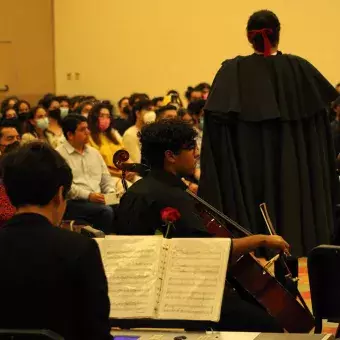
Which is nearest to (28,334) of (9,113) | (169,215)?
(169,215)

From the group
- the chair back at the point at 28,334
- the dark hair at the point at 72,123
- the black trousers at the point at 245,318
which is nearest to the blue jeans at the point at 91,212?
the dark hair at the point at 72,123

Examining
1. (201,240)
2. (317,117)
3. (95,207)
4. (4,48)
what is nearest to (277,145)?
(317,117)

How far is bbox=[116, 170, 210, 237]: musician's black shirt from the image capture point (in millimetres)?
3760

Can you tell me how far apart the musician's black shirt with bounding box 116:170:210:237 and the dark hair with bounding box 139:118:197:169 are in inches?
4.1

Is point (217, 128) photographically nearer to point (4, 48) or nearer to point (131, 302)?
point (131, 302)

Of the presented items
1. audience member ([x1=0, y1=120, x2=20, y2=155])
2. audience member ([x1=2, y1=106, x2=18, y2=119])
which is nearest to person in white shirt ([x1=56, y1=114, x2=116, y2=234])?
audience member ([x1=0, y1=120, x2=20, y2=155])

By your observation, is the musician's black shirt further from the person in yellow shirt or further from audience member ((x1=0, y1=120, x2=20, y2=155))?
the person in yellow shirt

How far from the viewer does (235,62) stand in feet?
15.3

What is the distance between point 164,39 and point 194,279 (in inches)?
512

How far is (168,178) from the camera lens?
396cm

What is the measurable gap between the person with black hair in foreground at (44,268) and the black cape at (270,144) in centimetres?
216

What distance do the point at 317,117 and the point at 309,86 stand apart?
0.56 ft

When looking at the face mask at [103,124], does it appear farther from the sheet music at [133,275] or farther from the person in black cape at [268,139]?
the sheet music at [133,275]

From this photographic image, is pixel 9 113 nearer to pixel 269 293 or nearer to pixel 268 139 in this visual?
pixel 268 139
